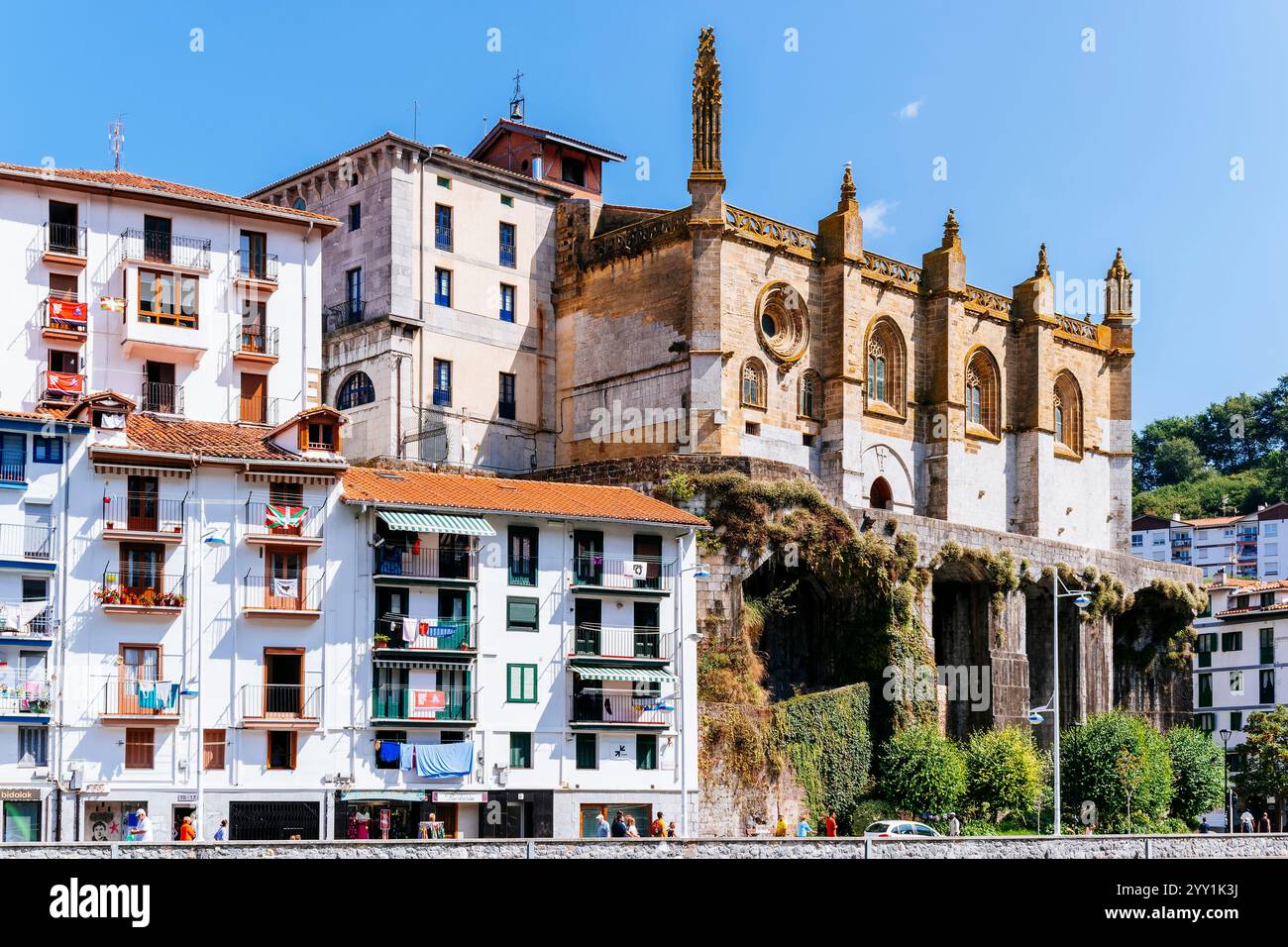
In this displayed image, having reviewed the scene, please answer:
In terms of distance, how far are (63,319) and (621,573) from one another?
21701 mm

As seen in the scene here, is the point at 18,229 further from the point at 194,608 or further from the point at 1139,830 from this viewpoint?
the point at 1139,830

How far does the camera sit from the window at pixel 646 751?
6619 centimetres

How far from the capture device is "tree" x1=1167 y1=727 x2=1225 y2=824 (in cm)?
8331

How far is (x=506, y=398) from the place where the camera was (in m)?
86.2

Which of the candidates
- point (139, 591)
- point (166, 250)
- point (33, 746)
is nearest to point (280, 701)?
point (139, 591)

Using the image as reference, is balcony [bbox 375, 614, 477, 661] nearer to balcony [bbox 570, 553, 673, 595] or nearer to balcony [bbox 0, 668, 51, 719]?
balcony [bbox 570, 553, 673, 595]

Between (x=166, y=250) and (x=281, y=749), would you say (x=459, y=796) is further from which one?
(x=166, y=250)

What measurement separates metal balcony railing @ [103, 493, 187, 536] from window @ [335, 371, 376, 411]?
21273 mm

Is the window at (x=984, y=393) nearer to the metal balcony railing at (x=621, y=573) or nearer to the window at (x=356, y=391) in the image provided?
Answer: the window at (x=356, y=391)

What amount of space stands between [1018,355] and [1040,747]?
78.2 feet

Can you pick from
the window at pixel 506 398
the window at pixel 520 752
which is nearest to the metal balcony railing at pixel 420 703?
the window at pixel 520 752

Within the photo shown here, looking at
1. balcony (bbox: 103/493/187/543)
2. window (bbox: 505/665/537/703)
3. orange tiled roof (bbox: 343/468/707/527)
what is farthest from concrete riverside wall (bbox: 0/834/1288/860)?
orange tiled roof (bbox: 343/468/707/527)
